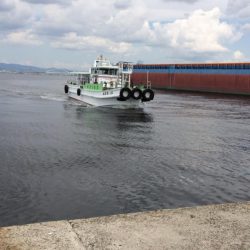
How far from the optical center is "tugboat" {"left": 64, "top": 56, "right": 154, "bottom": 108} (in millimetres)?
38556

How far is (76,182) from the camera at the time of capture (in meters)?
12.8

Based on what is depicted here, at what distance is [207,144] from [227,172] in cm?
644

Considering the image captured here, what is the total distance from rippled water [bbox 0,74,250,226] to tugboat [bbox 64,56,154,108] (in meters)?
10.3

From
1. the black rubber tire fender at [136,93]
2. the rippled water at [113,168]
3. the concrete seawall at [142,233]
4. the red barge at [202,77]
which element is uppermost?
the red barge at [202,77]

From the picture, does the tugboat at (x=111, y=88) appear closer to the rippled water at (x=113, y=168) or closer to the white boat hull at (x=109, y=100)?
the white boat hull at (x=109, y=100)

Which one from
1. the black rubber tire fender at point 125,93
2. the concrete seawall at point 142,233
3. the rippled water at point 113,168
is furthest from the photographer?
the black rubber tire fender at point 125,93

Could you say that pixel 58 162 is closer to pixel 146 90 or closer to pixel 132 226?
pixel 132 226

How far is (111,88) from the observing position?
3950cm

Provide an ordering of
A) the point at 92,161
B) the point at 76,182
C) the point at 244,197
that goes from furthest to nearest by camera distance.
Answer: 1. the point at 92,161
2. the point at 76,182
3. the point at 244,197

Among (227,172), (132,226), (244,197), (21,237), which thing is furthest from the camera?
Answer: (227,172)

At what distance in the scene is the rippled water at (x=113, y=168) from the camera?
10.9m

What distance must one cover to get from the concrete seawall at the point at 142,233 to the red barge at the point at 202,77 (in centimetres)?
5258

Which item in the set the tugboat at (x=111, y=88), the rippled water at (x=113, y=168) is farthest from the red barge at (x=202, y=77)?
the rippled water at (x=113, y=168)

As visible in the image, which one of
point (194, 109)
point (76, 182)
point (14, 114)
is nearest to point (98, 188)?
point (76, 182)
